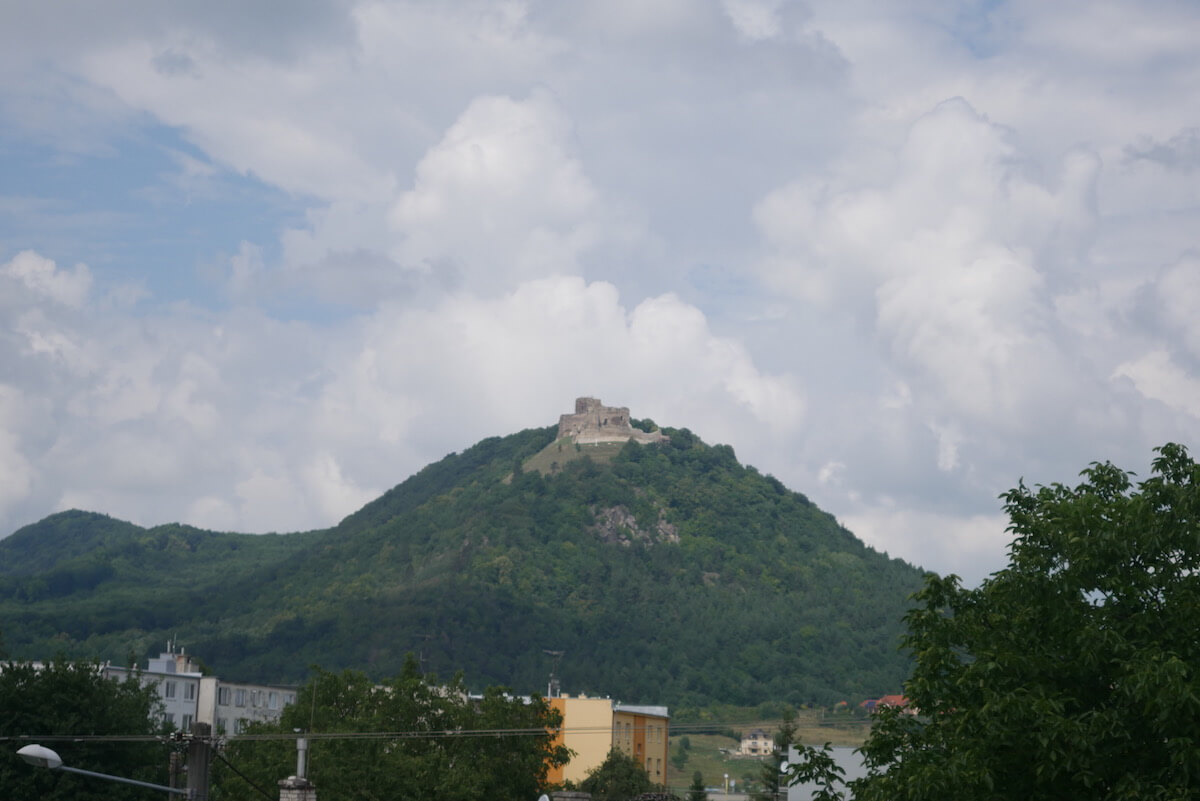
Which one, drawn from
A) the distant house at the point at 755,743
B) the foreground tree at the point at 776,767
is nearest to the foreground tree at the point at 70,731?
the foreground tree at the point at 776,767

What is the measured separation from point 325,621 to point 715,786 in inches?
2555

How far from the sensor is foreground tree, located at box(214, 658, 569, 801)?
4619 cm

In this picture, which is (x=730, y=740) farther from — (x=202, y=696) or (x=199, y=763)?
(x=199, y=763)

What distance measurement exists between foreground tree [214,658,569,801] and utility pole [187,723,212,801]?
20.0m

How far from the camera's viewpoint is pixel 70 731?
165 ft

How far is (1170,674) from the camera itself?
18.0m

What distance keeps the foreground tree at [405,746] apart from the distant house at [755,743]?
352 feet

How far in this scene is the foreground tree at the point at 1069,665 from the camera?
18562 mm

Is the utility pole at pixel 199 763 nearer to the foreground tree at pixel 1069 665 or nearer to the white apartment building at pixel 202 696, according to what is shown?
the foreground tree at pixel 1069 665

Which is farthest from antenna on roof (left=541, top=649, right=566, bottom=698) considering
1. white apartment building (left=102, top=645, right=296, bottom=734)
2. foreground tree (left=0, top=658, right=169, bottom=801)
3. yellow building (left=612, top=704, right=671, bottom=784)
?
foreground tree (left=0, top=658, right=169, bottom=801)

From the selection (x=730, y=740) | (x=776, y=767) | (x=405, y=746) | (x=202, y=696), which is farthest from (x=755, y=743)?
(x=405, y=746)

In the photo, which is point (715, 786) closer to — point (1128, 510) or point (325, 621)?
point (325, 621)

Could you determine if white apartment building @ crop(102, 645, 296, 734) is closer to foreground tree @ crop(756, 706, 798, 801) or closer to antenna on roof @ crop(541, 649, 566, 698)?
antenna on roof @ crop(541, 649, 566, 698)

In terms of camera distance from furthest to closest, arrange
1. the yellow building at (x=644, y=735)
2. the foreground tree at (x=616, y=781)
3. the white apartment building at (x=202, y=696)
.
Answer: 1. the white apartment building at (x=202, y=696)
2. the yellow building at (x=644, y=735)
3. the foreground tree at (x=616, y=781)
